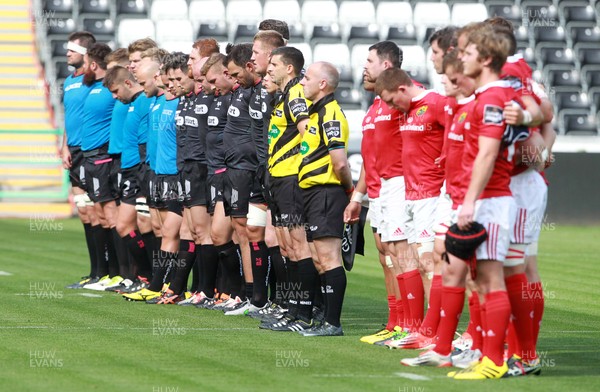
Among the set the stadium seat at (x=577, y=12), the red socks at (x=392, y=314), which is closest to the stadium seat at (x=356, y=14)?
the stadium seat at (x=577, y=12)

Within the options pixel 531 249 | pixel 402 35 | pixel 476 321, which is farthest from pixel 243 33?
pixel 476 321

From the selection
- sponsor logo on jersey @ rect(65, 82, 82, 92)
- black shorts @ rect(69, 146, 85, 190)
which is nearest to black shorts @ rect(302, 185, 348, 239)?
black shorts @ rect(69, 146, 85, 190)

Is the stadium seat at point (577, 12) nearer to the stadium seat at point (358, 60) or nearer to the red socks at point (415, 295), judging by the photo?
the stadium seat at point (358, 60)

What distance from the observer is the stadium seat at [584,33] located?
89.7 ft

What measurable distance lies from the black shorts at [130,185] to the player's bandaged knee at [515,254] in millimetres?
6017

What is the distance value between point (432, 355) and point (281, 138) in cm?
265

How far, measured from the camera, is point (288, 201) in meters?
9.86

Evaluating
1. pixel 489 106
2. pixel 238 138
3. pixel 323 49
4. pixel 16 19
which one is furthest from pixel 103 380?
pixel 16 19

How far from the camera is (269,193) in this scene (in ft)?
33.5

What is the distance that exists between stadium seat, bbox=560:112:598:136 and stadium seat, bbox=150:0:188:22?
8.08 meters

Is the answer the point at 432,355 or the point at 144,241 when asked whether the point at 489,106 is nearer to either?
the point at 432,355

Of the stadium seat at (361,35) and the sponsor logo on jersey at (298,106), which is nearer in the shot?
the sponsor logo on jersey at (298,106)

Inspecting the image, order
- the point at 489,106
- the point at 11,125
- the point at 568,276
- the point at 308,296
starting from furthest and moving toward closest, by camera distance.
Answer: the point at 11,125, the point at 568,276, the point at 308,296, the point at 489,106

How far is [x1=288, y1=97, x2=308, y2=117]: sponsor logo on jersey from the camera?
9.52 meters
